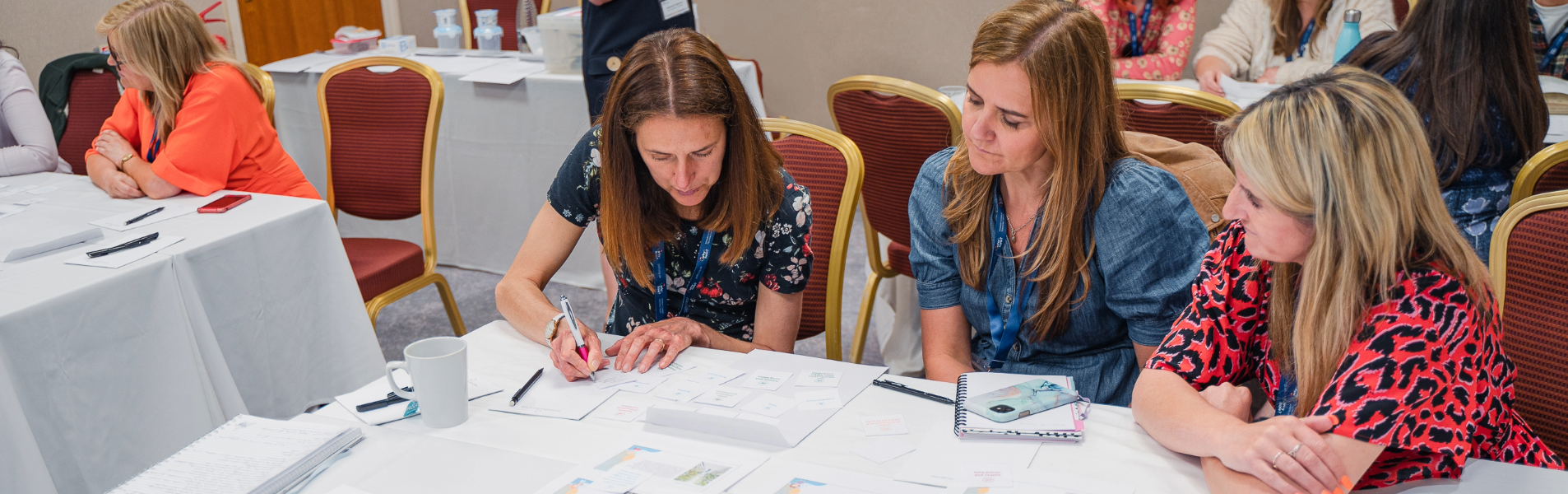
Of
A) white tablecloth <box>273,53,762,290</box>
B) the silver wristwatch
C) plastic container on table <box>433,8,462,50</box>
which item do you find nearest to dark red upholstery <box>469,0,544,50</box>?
plastic container on table <box>433,8,462,50</box>

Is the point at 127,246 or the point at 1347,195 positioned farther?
the point at 127,246

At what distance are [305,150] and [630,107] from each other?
9.19 feet

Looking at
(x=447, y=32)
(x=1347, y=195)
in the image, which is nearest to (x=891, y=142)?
(x=1347, y=195)

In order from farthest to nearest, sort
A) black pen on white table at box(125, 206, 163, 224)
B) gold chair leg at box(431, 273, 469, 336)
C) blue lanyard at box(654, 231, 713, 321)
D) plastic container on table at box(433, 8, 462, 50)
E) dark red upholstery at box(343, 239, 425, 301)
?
plastic container on table at box(433, 8, 462, 50) < gold chair leg at box(431, 273, 469, 336) < dark red upholstery at box(343, 239, 425, 301) < black pen on white table at box(125, 206, 163, 224) < blue lanyard at box(654, 231, 713, 321)

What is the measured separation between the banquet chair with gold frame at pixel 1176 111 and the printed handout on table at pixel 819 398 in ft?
4.18

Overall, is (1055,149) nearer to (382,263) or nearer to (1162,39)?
(382,263)

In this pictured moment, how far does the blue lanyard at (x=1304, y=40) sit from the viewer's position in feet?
10.5

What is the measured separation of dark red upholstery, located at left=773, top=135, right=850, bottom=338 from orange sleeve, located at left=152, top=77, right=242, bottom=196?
4.91ft

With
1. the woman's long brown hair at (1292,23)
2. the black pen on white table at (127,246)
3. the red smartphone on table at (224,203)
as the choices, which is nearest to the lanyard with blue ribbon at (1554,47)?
the woman's long brown hair at (1292,23)

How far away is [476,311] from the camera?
3.56m

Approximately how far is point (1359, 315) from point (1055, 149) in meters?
0.50

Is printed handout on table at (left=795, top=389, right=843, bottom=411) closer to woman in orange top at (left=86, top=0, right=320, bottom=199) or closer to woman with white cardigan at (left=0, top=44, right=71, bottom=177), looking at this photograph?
woman in orange top at (left=86, top=0, right=320, bottom=199)

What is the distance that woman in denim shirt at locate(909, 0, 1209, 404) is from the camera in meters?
1.43

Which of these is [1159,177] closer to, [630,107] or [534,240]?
[630,107]
